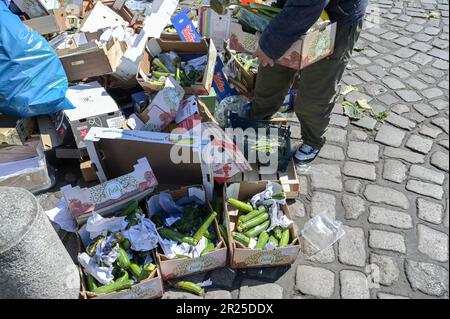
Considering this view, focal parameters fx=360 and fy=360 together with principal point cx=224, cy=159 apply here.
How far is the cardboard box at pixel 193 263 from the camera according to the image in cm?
269

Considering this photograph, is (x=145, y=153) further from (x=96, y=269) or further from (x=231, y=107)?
(x=231, y=107)

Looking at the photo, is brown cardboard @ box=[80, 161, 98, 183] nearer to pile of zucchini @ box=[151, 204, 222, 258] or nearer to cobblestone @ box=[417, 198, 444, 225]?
pile of zucchini @ box=[151, 204, 222, 258]

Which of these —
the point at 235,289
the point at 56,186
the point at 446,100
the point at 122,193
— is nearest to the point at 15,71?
the point at 56,186

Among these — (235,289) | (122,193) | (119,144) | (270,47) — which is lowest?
(235,289)

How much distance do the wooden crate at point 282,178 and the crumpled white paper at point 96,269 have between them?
1.32m

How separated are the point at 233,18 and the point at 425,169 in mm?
2577

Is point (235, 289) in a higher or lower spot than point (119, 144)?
lower

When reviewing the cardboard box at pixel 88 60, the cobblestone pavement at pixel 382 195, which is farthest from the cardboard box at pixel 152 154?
the cardboard box at pixel 88 60

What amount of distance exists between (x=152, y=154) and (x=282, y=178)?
1.27 metres

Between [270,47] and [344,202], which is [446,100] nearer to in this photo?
[344,202]

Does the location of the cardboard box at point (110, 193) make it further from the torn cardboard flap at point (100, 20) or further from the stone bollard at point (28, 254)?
the torn cardboard flap at point (100, 20)

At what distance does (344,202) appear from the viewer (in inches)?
139

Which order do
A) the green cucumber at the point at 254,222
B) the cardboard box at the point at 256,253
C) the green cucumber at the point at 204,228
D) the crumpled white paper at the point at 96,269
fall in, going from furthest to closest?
the green cucumber at the point at 254,222
the green cucumber at the point at 204,228
the cardboard box at the point at 256,253
the crumpled white paper at the point at 96,269

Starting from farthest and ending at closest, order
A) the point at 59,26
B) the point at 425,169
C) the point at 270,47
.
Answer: the point at 59,26, the point at 425,169, the point at 270,47
